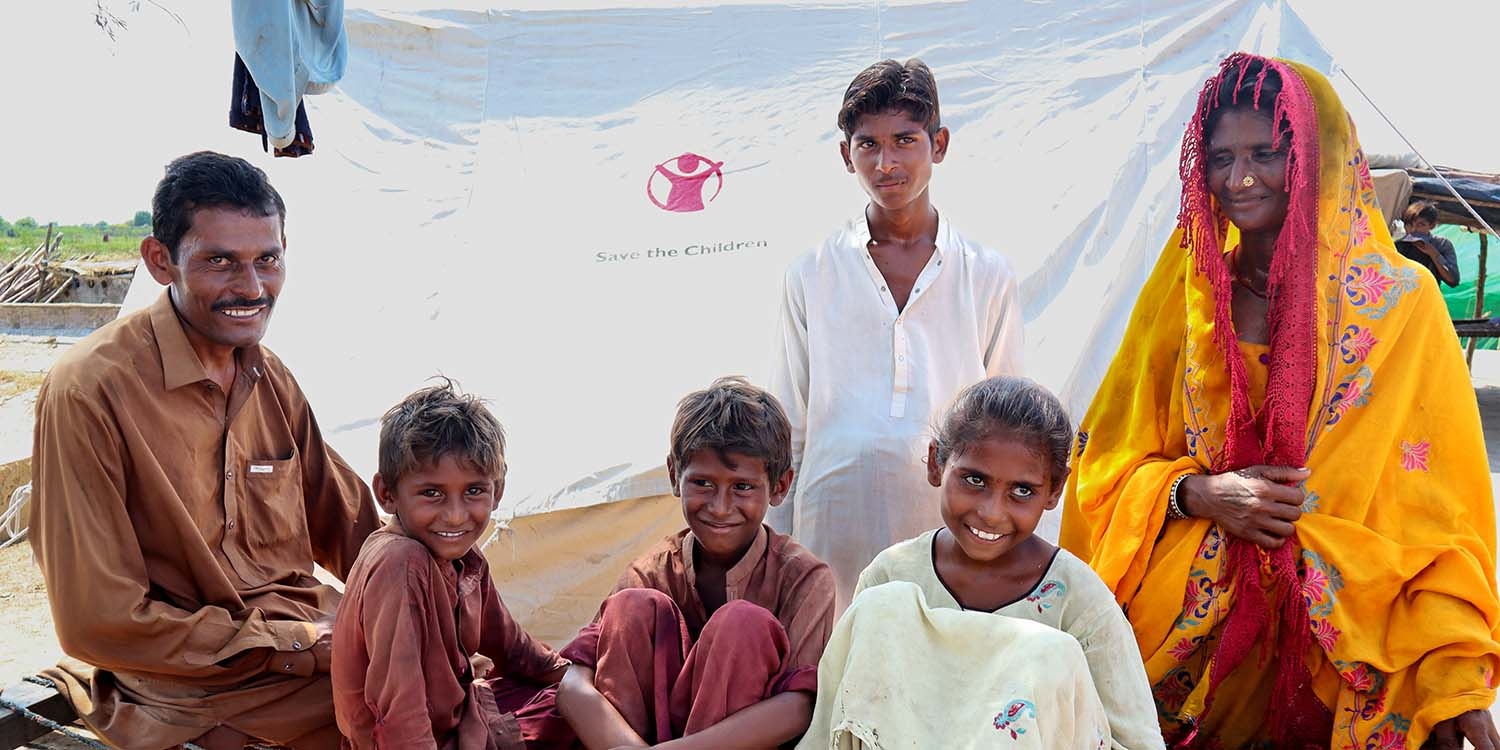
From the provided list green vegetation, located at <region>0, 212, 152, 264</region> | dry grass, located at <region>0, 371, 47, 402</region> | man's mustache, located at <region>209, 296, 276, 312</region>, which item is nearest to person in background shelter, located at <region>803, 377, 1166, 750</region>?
man's mustache, located at <region>209, 296, 276, 312</region>

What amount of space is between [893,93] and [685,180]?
5.49 feet

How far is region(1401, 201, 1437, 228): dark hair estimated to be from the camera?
8109mm

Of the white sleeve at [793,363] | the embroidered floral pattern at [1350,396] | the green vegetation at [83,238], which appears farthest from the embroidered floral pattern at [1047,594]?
the green vegetation at [83,238]

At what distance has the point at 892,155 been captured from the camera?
7.80 feet

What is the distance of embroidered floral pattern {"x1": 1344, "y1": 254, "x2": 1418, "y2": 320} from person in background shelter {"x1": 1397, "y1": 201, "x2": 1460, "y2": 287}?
6.48 m

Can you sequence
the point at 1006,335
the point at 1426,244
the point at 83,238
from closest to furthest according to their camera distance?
the point at 1006,335
the point at 1426,244
the point at 83,238

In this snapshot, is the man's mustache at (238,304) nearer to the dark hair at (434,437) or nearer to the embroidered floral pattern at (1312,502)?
the dark hair at (434,437)

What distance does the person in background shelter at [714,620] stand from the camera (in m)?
1.85

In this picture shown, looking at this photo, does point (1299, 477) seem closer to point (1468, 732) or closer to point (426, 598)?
point (1468, 732)

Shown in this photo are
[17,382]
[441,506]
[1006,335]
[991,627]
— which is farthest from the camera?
[17,382]

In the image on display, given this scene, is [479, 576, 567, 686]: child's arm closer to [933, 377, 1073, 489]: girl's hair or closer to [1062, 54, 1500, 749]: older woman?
[933, 377, 1073, 489]: girl's hair

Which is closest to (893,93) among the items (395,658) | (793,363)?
(793,363)

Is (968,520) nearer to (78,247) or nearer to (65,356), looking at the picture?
(65,356)

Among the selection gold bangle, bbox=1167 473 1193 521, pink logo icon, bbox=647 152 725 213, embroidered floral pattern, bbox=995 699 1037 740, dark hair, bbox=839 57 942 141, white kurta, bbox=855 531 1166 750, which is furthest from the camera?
pink logo icon, bbox=647 152 725 213
